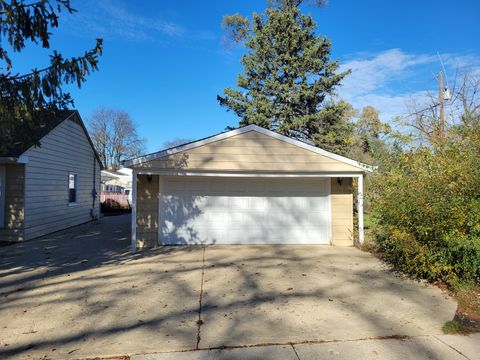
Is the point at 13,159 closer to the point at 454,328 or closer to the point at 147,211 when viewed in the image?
the point at 147,211

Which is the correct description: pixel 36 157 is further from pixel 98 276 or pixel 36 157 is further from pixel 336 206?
pixel 336 206

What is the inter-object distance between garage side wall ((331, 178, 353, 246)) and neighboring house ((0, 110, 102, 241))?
7508 millimetres

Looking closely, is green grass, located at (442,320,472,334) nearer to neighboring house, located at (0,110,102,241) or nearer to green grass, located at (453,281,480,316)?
green grass, located at (453,281,480,316)

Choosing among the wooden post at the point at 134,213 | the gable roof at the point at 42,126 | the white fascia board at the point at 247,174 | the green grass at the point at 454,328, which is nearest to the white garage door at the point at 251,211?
the white fascia board at the point at 247,174

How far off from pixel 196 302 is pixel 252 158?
519 centimetres

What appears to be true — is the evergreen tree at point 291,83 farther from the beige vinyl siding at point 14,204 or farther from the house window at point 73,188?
the beige vinyl siding at point 14,204

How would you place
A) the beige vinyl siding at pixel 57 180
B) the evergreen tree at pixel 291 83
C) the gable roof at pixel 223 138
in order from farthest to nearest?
the evergreen tree at pixel 291 83
the beige vinyl siding at pixel 57 180
the gable roof at pixel 223 138

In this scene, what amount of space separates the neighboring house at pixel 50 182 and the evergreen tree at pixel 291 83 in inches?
397

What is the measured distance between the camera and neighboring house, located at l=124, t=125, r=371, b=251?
9.64 meters

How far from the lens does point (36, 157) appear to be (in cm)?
1137

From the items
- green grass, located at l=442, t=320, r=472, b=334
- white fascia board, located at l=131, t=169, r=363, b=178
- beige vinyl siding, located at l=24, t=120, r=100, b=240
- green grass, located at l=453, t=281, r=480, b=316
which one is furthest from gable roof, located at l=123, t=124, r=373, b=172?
green grass, located at l=442, t=320, r=472, b=334

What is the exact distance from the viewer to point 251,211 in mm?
10539

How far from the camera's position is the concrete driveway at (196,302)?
161 inches

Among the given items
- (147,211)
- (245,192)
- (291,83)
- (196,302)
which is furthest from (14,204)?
(291,83)
